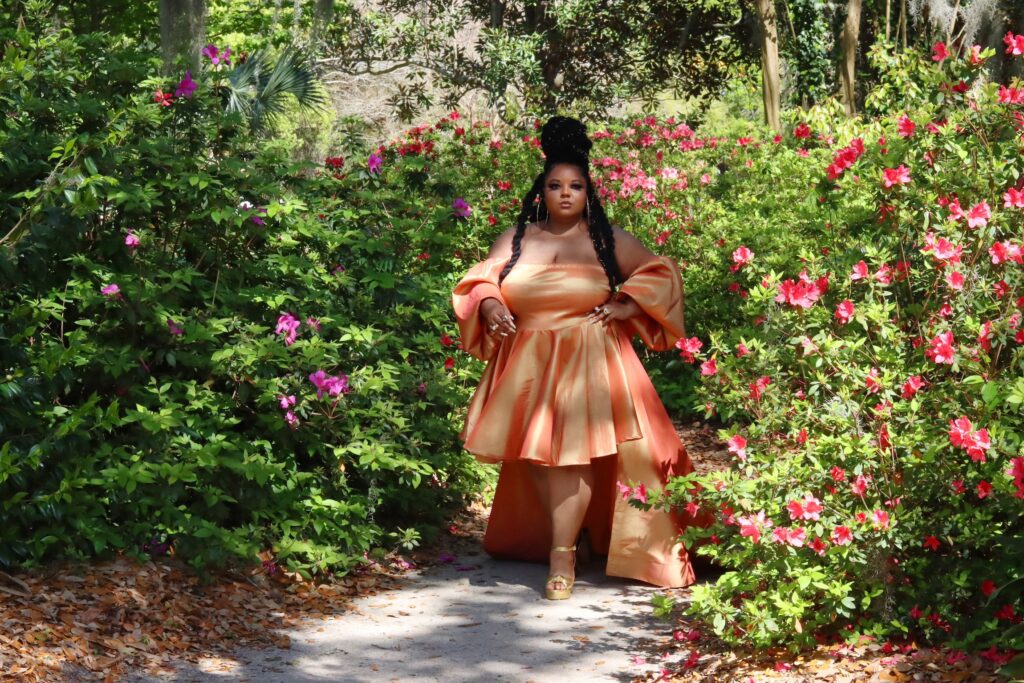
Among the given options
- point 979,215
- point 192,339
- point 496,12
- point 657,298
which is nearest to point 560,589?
point 657,298

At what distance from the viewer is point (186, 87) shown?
570 centimetres

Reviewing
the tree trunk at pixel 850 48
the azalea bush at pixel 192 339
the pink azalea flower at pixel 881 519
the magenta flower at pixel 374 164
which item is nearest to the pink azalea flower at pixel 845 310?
the pink azalea flower at pixel 881 519

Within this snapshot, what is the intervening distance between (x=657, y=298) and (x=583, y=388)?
52 cm

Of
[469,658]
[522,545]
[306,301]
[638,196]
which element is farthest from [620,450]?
[638,196]

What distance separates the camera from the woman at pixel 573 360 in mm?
5453

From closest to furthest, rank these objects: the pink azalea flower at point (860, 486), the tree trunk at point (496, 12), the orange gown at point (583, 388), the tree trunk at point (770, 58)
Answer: the pink azalea flower at point (860, 486)
the orange gown at point (583, 388)
the tree trunk at point (770, 58)
the tree trunk at point (496, 12)

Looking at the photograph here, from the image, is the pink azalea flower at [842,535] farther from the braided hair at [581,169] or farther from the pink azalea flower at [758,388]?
the braided hair at [581,169]

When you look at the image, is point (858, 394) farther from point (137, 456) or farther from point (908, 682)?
point (137, 456)

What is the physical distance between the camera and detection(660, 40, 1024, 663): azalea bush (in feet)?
13.2

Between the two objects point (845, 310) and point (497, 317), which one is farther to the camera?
point (497, 317)

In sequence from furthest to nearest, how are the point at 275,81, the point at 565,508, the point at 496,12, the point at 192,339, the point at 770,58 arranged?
the point at 275,81 → the point at 496,12 → the point at 770,58 → the point at 565,508 → the point at 192,339

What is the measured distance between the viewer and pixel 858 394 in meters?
4.43

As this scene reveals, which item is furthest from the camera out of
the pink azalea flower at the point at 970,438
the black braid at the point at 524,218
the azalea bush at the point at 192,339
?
the black braid at the point at 524,218

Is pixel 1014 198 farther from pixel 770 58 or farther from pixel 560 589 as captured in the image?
pixel 770 58
